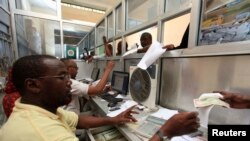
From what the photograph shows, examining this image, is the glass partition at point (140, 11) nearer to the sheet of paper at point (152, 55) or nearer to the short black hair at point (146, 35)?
the short black hair at point (146, 35)

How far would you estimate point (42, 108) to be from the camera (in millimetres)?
682

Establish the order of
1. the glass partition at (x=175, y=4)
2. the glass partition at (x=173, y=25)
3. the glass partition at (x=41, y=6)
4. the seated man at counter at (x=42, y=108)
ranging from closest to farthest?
the seated man at counter at (x=42, y=108), the glass partition at (x=175, y=4), the glass partition at (x=173, y=25), the glass partition at (x=41, y=6)

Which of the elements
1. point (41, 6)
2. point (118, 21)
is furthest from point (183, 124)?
point (41, 6)

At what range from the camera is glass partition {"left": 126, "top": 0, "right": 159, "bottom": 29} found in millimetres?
1537

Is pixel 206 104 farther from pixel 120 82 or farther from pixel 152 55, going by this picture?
pixel 120 82

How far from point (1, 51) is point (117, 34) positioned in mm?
1590

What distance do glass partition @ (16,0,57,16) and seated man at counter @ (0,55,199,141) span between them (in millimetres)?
3212

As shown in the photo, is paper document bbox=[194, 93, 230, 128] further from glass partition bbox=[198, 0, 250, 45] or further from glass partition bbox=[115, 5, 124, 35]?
glass partition bbox=[115, 5, 124, 35]

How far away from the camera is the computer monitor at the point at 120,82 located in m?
1.74

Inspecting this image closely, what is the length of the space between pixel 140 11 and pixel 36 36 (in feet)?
8.62

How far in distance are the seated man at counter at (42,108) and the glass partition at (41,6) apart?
126 inches

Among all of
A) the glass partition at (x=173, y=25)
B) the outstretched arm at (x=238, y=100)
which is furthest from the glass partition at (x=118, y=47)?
the outstretched arm at (x=238, y=100)

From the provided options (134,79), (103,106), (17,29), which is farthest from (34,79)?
(17,29)

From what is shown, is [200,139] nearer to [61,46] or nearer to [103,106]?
[103,106]
